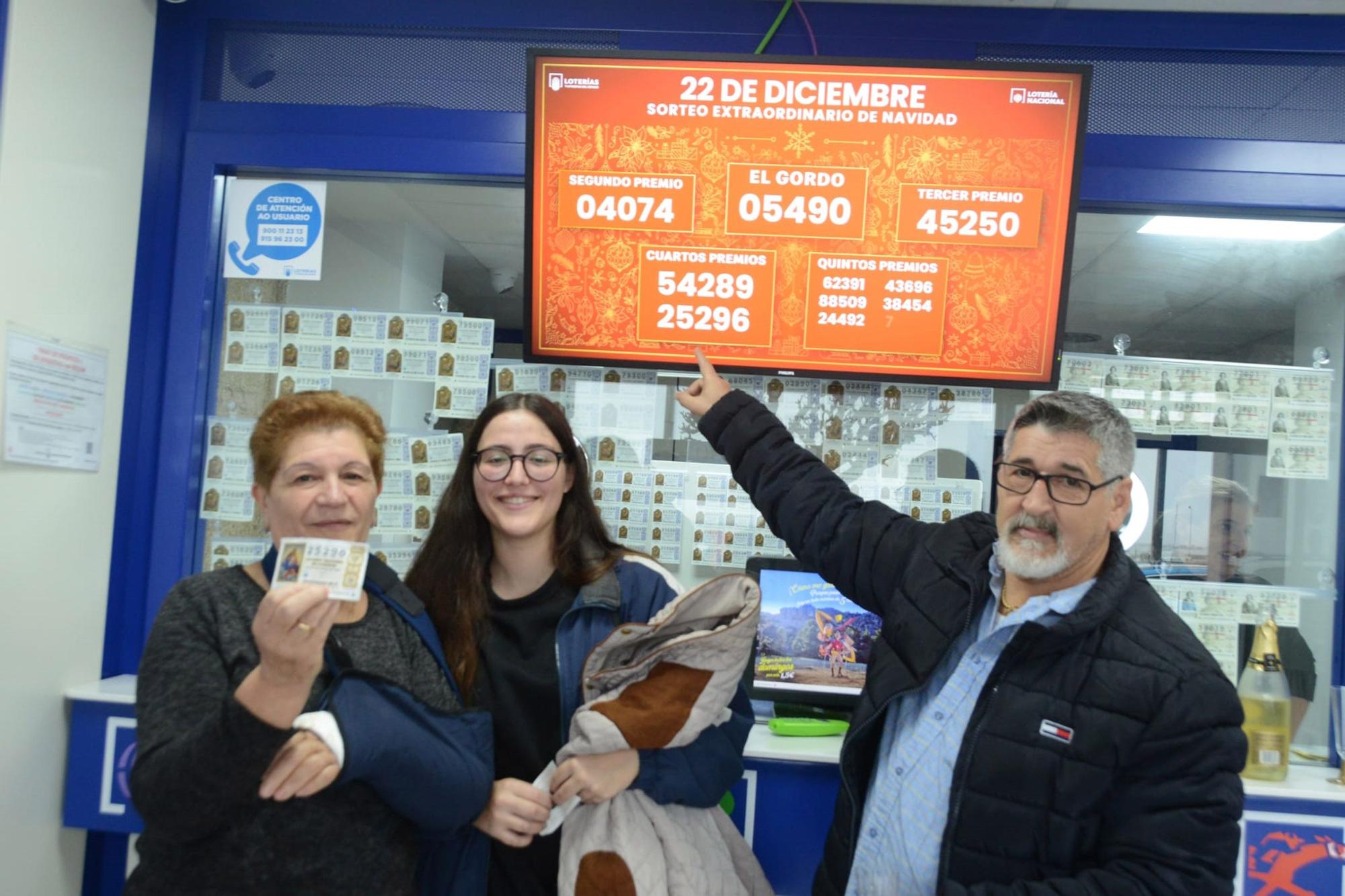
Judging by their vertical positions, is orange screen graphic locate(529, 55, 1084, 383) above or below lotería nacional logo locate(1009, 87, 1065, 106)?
below

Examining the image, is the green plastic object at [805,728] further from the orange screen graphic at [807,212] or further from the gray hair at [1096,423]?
the gray hair at [1096,423]

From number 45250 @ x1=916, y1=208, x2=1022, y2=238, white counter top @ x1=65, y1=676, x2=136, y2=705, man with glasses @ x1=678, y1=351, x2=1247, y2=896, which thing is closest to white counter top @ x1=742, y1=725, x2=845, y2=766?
man with glasses @ x1=678, y1=351, x2=1247, y2=896

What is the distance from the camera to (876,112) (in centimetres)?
259

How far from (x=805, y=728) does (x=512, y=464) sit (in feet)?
3.99

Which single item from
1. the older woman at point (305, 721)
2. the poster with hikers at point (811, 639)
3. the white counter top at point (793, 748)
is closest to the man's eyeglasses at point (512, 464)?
the older woman at point (305, 721)

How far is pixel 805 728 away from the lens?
8.86 feet

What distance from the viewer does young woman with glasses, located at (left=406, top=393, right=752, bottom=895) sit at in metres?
1.85

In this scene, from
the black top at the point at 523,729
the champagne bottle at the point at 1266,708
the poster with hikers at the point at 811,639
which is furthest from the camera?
the poster with hikers at the point at 811,639

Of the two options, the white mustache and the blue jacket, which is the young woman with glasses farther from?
the white mustache

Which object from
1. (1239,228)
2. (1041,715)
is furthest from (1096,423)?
(1239,228)

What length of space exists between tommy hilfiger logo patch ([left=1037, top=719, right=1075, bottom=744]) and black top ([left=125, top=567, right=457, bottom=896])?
1001 mm

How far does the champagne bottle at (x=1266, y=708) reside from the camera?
2580mm

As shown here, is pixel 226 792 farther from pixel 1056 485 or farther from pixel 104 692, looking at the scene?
pixel 104 692

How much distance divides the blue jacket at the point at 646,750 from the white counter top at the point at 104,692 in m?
1.38
